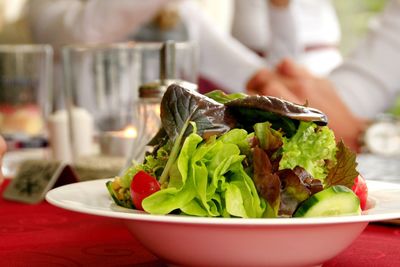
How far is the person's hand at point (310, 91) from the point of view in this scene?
2031 millimetres

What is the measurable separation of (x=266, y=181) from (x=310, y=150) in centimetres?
5

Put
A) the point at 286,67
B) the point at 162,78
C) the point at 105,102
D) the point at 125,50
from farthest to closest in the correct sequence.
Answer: the point at 286,67 → the point at 105,102 → the point at 125,50 → the point at 162,78

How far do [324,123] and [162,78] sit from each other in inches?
15.3

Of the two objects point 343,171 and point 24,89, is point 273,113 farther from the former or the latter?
point 24,89

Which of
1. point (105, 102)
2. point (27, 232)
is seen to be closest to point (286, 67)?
point (105, 102)

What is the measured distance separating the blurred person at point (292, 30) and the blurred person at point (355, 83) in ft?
1.10

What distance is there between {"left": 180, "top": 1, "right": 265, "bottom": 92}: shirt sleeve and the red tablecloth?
2.09 m

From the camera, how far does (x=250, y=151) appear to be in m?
0.58

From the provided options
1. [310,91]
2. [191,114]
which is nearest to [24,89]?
[310,91]

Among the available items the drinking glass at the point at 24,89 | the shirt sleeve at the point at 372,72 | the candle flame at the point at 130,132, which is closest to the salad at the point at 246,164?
the candle flame at the point at 130,132

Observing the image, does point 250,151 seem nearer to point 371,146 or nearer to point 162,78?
point 162,78

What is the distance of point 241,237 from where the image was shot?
21.5 inches

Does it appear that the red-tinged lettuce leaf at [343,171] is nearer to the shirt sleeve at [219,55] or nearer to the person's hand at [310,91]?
the person's hand at [310,91]

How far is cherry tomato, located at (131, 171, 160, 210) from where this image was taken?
0.59 metres
